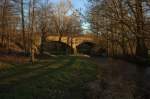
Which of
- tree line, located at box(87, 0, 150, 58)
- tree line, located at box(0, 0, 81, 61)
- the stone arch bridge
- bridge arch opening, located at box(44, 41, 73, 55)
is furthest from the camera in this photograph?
bridge arch opening, located at box(44, 41, 73, 55)

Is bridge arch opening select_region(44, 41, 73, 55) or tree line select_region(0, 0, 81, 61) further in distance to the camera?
bridge arch opening select_region(44, 41, 73, 55)

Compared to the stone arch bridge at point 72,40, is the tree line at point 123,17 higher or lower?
higher

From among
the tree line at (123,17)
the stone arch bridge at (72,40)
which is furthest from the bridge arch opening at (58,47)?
the tree line at (123,17)

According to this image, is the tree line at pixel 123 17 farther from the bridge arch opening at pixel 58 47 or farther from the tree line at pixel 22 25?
the bridge arch opening at pixel 58 47

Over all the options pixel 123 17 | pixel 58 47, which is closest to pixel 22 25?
pixel 123 17

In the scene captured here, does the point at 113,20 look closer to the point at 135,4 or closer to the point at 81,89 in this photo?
the point at 135,4

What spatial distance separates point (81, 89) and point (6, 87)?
3.86 meters

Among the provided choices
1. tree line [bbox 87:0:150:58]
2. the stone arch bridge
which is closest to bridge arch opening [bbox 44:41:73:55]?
the stone arch bridge

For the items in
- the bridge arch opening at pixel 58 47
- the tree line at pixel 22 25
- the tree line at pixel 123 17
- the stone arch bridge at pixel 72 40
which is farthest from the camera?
the bridge arch opening at pixel 58 47

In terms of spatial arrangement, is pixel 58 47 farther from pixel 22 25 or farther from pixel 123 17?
pixel 123 17

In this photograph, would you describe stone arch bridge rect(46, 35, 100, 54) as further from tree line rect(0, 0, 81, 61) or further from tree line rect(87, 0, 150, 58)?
tree line rect(87, 0, 150, 58)

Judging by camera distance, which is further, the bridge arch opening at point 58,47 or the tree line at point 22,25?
the bridge arch opening at point 58,47

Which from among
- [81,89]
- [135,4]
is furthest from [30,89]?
[135,4]

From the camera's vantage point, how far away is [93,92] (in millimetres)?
15062
